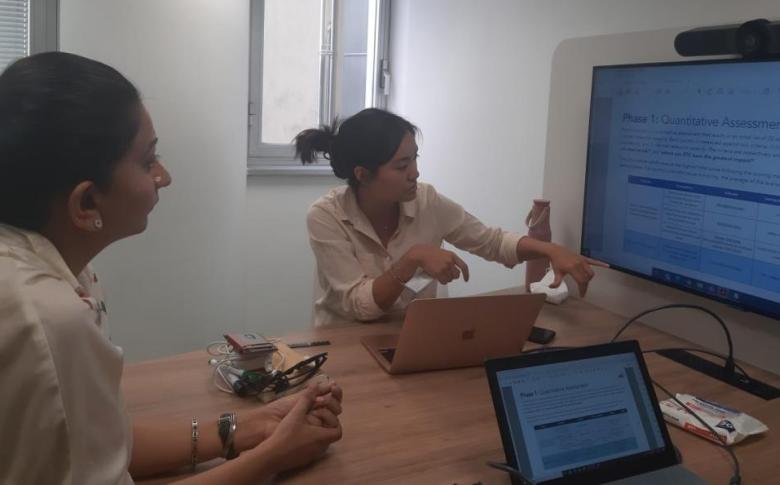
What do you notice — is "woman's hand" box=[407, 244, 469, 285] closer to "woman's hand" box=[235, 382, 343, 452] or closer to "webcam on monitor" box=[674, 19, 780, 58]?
"woman's hand" box=[235, 382, 343, 452]

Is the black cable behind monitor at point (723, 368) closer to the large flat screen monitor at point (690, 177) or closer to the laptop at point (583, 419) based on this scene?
the large flat screen monitor at point (690, 177)

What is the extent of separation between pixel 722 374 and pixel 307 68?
269cm

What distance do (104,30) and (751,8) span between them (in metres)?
2.19

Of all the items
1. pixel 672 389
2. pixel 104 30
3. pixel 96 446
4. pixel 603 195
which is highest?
pixel 104 30

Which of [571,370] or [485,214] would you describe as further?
[485,214]

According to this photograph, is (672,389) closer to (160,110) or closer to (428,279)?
(428,279)

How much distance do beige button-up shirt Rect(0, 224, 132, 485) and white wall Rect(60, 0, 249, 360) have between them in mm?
2056

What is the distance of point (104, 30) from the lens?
269 centimetres

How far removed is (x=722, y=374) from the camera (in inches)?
68.2

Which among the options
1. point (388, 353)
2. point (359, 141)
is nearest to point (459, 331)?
point (388, 353)

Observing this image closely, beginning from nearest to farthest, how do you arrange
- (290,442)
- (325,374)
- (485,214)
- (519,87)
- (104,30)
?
(290,442)
(325,374)
(104,30)
(519,87)
(485,214)

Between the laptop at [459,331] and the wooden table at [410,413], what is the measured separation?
34mm

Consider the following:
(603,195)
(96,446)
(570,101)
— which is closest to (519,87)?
(570,101)

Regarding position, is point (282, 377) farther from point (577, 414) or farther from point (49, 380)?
point (49, 380)
